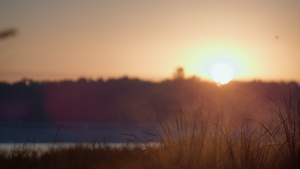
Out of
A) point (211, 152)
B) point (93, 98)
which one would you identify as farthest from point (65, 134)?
point (211, 152)

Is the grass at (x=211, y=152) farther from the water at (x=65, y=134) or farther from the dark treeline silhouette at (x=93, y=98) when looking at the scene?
the dark treeline silhouette at (x=93, y=98)

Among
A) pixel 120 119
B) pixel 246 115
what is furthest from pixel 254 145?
pixel 120 119

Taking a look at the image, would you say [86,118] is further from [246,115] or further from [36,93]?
[246,115]

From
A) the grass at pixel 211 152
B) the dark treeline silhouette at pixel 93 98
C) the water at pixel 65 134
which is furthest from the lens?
the dark treeline silhouette at pixel 93 98

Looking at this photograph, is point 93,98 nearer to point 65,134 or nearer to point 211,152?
point 65,134

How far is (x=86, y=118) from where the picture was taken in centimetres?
3969

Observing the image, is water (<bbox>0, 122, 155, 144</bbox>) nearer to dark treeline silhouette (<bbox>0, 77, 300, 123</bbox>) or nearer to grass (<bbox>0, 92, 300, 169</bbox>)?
dark treeline silhouette (<bbox>0, 77, 300, 123</bbox>)

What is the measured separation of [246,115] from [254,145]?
60 cm

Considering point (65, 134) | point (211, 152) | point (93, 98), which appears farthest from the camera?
point (93, 98)

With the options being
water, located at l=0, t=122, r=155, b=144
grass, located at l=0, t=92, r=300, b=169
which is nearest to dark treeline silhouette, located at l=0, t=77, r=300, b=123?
water, located at l=0, t=122, r=155, b=144

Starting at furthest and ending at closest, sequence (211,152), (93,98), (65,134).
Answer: (93,98), (65,134), (211,152)

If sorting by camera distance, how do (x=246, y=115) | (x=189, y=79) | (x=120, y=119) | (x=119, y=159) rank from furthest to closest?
(x=189, y=79) → (x=120, y=119) → (x=119, y=159) → (x=246, y=115)

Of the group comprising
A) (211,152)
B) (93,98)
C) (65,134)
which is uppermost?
(211,152)

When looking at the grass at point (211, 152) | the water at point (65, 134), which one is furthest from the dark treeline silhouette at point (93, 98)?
the grass at point (211, 152)
